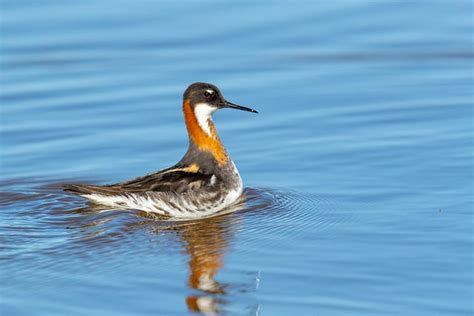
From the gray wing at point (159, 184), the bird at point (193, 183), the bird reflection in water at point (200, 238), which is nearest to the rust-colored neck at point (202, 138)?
the bird at point (193, 183)

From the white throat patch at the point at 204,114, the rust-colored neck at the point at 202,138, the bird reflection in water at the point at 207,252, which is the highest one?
the white throat patch at the point at 204,114

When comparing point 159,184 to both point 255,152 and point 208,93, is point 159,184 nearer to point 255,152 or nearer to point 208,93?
point 208,93

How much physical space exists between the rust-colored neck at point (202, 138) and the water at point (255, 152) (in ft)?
1.33

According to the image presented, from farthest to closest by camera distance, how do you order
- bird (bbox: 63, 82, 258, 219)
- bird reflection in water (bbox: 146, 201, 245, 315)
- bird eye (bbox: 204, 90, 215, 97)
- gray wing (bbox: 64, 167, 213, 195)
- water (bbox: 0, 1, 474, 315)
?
A: 1. bird eye (bbox: 204, 90, 215, 97)
2. bird (bbox: 63, 82, 258, 219)
3. gray wing (bbox: 64, 167, 213, 195)
4. water (bbox: 0, 1, 474, 315)
5. bird reflection in water (bbox: 146, 201, 245, 315)

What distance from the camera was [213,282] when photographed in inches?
364

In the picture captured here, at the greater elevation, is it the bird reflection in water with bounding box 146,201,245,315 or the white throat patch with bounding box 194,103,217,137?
the white throat patch with bounding box 194,103,217,137

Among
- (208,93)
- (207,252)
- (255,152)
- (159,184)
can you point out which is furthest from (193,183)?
(207,252)

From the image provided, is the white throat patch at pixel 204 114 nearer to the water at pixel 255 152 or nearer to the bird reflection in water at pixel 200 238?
the water at pixel 255 152

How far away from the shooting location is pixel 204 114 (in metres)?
12.5

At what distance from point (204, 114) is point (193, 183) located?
0.85 metres

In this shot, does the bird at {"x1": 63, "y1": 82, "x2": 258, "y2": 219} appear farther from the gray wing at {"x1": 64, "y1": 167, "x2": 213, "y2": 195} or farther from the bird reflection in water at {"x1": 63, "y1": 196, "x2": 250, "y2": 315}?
the bird reflection in water at {"x1": 63, "y1": 196, "x2": 250, "y2": 315}

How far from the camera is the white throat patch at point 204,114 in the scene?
12.5 meters

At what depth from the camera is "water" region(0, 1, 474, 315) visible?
908 cm

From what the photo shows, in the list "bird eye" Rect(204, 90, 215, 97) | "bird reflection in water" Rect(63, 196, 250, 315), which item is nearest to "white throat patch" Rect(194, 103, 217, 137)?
→ "bird eye" Rect(204, 90, 215, 97)
